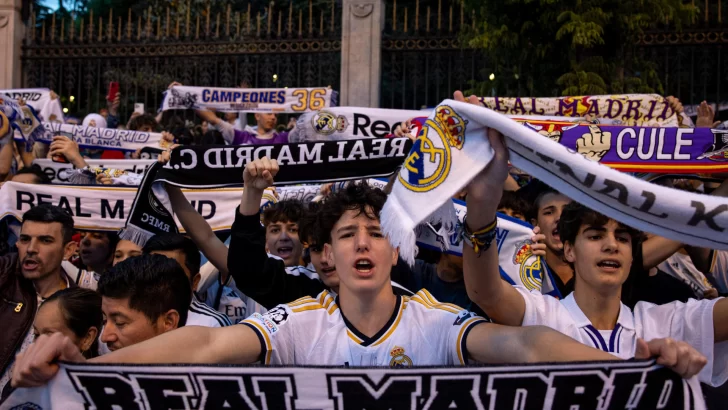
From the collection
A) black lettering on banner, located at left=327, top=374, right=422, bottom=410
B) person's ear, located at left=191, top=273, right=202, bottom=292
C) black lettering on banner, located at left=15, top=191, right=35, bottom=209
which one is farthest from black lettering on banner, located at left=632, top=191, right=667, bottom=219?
black lettering on banner, located at left=15, top=191, right=35, bottom=209

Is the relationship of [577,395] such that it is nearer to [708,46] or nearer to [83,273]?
[83,273]

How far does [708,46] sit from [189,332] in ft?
30.1

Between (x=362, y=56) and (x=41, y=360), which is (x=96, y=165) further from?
(x=41, y=360)

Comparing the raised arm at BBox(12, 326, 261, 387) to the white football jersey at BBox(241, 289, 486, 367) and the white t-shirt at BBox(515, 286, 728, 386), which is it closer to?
the white football jersey at BBox(241, 289, 486, 367)

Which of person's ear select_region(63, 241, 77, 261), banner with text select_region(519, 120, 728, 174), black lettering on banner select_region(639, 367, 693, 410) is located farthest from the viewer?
person's ear select_region(63, 241, 77, 261)

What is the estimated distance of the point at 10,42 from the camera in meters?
12.4

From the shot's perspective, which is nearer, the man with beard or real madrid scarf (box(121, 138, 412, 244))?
the man with beard

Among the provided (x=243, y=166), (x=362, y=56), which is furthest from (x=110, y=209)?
(x=362, y=56)

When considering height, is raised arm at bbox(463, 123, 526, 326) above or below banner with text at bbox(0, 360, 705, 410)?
above

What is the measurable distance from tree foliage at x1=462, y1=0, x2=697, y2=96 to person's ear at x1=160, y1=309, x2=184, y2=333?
6200mm

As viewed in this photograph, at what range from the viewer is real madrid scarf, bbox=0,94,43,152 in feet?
24.2

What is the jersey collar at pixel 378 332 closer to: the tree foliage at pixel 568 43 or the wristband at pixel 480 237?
the wristband at pixel 480 237

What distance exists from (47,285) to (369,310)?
2519 millimetres

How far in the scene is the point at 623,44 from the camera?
9.19 meters
